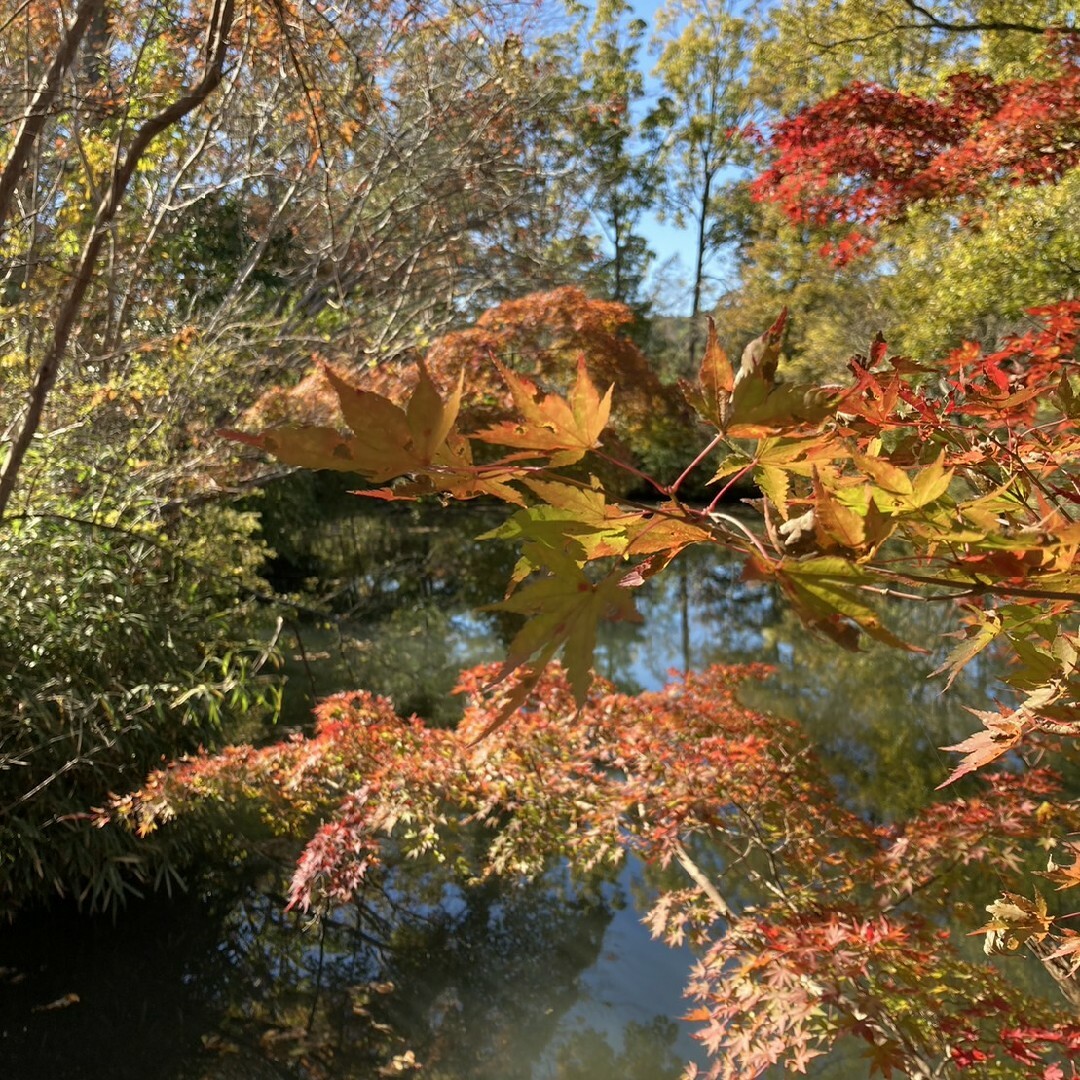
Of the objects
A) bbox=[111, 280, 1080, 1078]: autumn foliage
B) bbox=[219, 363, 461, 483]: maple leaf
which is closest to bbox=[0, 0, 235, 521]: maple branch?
bbox=[111, 280, 1080, 1078]: autumn foliage

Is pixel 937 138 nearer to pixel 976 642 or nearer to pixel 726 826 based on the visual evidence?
pixel 726 826

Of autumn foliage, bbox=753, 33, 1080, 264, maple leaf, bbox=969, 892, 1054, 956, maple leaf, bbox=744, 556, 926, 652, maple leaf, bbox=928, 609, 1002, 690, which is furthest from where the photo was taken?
autumn foliage, bbox=753, 33, 1080, 264

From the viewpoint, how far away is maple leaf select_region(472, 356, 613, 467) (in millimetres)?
409

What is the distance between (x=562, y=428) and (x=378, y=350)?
14.2ft

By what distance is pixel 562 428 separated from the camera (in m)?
0.42

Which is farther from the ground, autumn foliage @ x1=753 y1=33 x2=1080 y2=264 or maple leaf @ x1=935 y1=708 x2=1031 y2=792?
autumn foliage @ x1=753 y1=33 x2=1080 y2=264

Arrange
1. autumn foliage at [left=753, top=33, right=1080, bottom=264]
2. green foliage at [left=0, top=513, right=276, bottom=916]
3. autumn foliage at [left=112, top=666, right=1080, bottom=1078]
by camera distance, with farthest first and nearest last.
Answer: autumn foliage at [left=753, top=33, right=1080, bottom=264] < green foliage at [left=0, top=513, right=276, bottom=916] < autumn foliage at [left=112, top=666, right=1080, bottom=1078]

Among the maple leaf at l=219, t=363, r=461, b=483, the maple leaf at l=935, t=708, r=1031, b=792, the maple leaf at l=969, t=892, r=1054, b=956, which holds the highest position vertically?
the maple leaf at l=219, t=363, r=461, b=483

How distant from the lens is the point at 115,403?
12.2 feet

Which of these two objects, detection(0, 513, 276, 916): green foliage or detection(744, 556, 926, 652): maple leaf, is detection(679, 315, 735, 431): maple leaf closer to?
detection(744, 556, 926, 652): maple leaf

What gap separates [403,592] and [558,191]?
4794 millimetres

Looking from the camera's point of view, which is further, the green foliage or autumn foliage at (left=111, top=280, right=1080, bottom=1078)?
the green foliage

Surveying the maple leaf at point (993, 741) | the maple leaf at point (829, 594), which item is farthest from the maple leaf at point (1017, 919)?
the maple leaf at point (829, 594)

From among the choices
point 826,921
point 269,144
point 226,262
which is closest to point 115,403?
point 269,144
